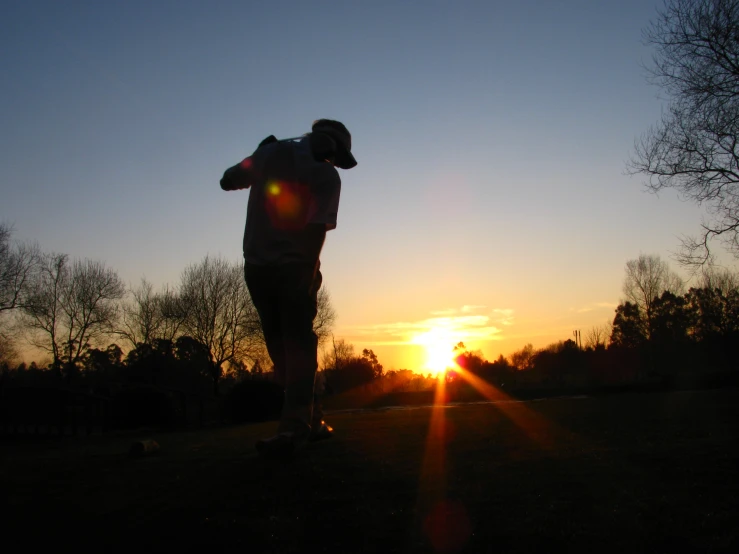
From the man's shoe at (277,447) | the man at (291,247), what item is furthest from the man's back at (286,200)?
the man's shoe at (277,447)

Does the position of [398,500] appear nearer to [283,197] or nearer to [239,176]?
[283,197]

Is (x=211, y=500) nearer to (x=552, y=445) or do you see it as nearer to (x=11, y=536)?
(x=11, y=536)

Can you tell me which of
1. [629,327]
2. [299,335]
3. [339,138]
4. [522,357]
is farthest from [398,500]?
[522,357]

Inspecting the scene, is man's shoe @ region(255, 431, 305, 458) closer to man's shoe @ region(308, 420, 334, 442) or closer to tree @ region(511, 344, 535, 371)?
man's shoe @ region(308, 420, 334, 442)

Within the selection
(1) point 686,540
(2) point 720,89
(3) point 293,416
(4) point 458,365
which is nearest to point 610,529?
(1) point 686,540

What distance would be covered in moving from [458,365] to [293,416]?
79.3 metres

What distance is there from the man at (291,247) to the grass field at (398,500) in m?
0.49

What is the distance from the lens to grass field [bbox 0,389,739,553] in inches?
54.1

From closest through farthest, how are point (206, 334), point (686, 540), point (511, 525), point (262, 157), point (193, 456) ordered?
point (686, 540) → point (511, 525) → point (193, 456) → point (262, 157) → point (206, 334)

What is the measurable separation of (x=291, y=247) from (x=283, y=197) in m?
0.33

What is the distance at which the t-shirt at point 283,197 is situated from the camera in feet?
10.4

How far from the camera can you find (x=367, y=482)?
2.00 meters

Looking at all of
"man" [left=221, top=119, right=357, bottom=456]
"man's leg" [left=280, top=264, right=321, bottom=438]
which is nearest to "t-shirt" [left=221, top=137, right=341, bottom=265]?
"man" [left=221, top=119, right=357, bottom=456]

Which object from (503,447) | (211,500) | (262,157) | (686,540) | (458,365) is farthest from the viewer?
(458,365)
